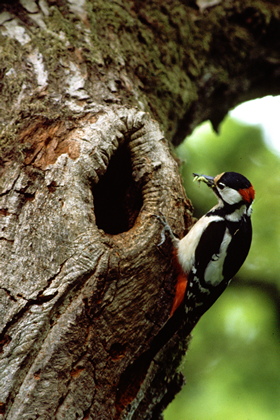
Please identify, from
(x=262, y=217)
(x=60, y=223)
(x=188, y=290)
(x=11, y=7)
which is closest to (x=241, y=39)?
(x=262, y=217)

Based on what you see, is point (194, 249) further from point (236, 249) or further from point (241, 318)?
point (241, 318)

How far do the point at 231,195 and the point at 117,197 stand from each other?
0.82m

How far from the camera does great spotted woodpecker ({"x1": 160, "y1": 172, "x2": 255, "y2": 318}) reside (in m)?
2.58

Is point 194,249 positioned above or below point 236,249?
above

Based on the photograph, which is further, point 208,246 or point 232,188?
point 232,188

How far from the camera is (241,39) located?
3840 mm

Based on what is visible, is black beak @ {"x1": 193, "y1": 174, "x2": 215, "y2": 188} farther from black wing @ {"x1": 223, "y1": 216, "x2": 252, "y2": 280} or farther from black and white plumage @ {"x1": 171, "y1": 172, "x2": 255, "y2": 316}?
black wing @ {"x1": 223, "y1": 216, "x2": 252, "y2": 280}

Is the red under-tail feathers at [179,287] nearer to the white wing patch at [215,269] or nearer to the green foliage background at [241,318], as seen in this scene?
the white wing patch at [215,269]

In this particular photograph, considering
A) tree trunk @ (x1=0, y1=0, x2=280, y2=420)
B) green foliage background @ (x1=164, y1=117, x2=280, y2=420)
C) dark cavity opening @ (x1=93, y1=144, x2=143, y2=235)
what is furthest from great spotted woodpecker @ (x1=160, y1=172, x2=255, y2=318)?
green foliage background @ (x1=164, y1=117, x2=280, y2=420)

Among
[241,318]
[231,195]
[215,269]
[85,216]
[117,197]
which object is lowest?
[241,318]

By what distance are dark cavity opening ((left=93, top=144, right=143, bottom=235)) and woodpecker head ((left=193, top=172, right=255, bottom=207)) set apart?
591 millimetres

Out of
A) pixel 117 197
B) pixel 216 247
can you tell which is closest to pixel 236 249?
pixel 216 247

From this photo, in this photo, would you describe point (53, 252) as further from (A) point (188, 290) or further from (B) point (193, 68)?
(B) point (193, 68)

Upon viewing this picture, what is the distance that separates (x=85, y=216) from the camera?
2154mm
